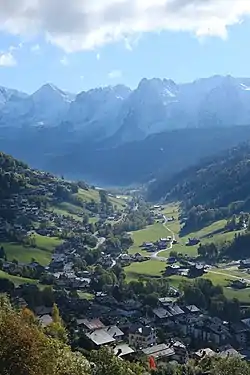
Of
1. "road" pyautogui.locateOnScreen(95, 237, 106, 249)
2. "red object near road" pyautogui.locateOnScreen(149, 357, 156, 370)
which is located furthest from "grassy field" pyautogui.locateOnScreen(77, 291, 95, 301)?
"road" pyautogui.locateOnScreen(95, 237, 106, 249)

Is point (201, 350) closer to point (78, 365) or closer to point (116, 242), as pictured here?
point (78, 365)

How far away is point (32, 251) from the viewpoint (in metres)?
150

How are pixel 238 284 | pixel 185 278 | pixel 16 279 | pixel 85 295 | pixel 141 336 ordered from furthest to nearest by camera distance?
pixel 185 278 < pixel 238 284 < pixel 16 279 < pixel 85 295 < pixel 141 336

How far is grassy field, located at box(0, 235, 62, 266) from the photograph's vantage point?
142 m

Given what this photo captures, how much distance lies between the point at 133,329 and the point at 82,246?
72.3 m

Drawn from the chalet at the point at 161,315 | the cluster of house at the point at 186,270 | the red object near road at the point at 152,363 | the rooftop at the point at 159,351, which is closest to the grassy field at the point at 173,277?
the cluster of house at the point at 186,270

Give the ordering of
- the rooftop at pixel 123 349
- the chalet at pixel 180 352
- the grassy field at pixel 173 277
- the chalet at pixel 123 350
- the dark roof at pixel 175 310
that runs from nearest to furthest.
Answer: the chalet at pixel 123 350 < the rooftop at pixel 123 349 < the chalet at pixel 180 352 < the dark roof at pixel 175 310 < the grassy field at pixel 173 277

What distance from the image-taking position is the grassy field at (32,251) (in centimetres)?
14225

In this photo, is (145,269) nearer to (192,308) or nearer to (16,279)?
(16,279)

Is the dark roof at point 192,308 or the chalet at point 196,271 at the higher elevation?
the chalet at point 196,271

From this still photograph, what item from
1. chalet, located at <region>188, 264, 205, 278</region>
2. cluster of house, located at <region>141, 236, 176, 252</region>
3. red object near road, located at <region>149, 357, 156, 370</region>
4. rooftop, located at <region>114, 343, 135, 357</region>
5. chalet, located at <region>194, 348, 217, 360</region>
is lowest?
red object near road, located at <region>149, 357, 156, 370</region>

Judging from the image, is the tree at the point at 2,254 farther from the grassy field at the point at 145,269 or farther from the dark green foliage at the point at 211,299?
the dark green foliage at the point at 211,299

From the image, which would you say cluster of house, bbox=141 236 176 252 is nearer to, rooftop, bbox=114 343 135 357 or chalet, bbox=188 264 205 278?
chalet, bbox=188 264 205 278

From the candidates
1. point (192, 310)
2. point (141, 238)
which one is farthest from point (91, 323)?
point (141, 238)
